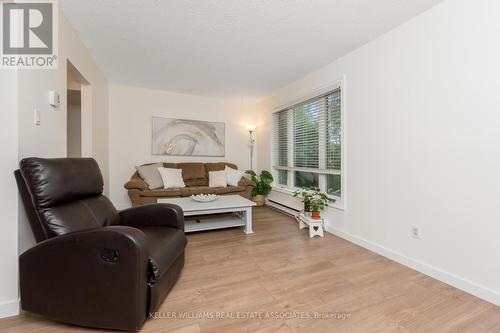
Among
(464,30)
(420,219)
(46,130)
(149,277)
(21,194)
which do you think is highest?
(464,30)

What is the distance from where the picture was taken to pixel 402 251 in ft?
7.29

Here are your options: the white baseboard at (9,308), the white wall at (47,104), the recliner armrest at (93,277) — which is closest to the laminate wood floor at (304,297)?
the white baseboard at (9,308)

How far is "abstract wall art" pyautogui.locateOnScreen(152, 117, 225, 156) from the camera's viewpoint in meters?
4.49

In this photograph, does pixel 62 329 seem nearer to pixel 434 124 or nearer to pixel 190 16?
pixel 190 16

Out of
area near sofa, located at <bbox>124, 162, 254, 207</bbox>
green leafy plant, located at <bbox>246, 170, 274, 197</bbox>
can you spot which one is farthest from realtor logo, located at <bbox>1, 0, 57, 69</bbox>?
green leafy plant, located at <bbox>246, 170, 274, 197</bbox>

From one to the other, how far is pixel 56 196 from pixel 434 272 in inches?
116

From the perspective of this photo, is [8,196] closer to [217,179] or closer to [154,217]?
[154,217]

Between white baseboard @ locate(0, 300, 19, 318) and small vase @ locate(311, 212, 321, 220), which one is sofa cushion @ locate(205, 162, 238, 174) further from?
white baseboard @ locate(0, 300, 19, 318)

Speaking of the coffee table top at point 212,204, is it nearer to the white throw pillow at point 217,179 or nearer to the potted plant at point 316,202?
the potted plant at point 316,202

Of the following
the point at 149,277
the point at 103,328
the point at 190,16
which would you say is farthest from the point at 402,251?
the point at 190,16

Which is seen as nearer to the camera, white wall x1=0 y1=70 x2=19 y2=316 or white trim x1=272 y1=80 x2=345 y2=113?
white wall x1=0 y1=70 x2=19 y2=316

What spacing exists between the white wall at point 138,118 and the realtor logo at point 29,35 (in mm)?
2348

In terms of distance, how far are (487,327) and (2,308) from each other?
3.00 meters

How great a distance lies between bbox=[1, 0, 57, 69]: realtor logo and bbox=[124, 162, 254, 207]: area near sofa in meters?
2.05
